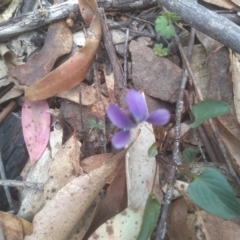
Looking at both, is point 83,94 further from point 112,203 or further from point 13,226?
point 13,226

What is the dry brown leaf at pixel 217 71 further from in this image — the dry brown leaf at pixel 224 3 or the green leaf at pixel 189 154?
the green leaf at pixel 189 154

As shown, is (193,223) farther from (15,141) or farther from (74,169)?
(15,141)

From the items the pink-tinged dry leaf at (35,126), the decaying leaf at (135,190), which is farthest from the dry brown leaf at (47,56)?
the decaying leaf at (135,190)

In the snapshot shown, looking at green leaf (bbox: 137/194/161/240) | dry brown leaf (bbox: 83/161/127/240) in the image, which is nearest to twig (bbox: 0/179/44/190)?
dry brown leaf (bbox: 83/161/127/240)

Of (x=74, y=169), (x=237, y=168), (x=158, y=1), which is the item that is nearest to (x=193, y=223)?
(x=237, y=168)

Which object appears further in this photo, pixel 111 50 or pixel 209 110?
pixel 111 50

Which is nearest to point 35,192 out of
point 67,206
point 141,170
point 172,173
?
point 67,206
